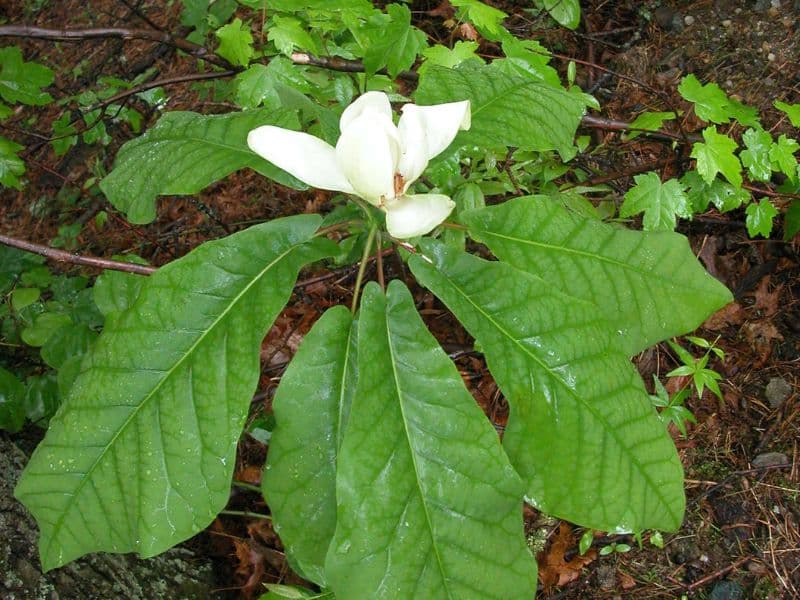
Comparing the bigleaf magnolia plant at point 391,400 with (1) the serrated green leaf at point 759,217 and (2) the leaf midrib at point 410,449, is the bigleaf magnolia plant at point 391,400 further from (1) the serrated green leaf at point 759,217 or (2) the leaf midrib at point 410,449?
(1) the serrated green leaf at point 759,217

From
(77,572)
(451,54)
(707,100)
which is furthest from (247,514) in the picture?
(707,100)

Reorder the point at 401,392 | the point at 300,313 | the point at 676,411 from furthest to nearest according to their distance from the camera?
the point at 300,313 → the point at 676,411 → the point at 401,392

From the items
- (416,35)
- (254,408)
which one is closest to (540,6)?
(416,35)

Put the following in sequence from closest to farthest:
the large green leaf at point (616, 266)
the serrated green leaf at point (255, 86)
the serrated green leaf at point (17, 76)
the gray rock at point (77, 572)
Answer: the large green leaf at point (616, 266) < the gray rock at point (77, 572) < the serrated green leaf at point (255, 86) < the serrated green leaf at point (17, 76)

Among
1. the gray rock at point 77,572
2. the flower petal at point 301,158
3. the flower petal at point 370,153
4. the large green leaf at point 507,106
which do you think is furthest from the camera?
the gray rock at point 77,572

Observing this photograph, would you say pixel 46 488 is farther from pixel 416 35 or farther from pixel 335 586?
pixel 416 35

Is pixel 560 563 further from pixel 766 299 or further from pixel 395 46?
pixel 395 46

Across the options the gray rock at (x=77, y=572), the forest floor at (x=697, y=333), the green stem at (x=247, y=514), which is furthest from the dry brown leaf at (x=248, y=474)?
the gray rock at (x=77, y=572)

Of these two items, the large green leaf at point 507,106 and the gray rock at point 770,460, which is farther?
the gray rock at point 770,460
